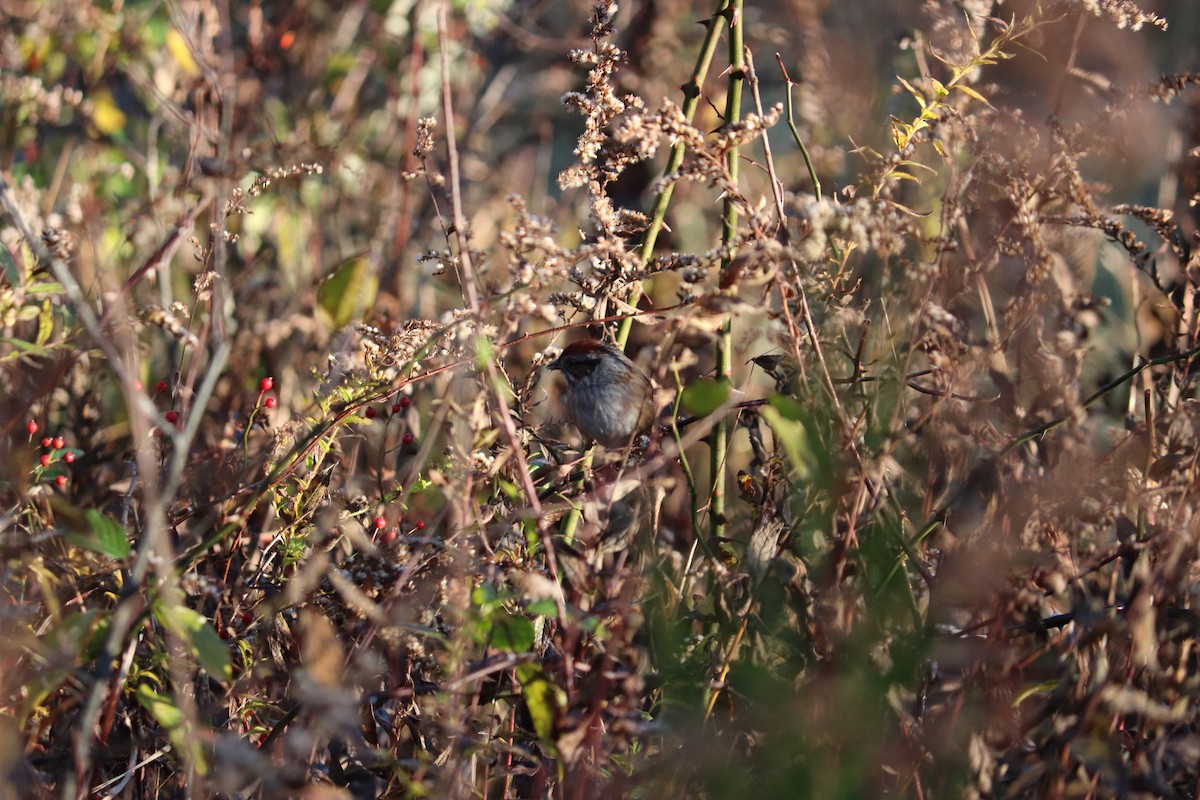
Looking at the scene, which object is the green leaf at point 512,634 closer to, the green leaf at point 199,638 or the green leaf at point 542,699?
the green leaf at point 542,699

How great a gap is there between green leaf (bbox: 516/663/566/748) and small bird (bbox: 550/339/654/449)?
1.22 metres

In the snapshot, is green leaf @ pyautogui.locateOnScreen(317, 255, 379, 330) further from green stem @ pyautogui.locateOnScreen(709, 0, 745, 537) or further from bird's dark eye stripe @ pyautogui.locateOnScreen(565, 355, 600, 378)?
green stem @ pyautogui.locateOnScreen(709, 0, 745, 537)

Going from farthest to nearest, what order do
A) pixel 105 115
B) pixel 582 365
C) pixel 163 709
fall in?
1. pixel 105 115
2. pixel 582 365
3. pixel 163 709

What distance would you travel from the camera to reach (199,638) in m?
1.64

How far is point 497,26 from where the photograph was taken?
6078mm

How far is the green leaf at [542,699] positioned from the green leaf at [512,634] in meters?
0.05

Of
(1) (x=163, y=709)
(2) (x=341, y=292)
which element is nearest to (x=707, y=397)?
(1) (x=163, y=709)

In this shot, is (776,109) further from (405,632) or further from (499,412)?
(405,632)

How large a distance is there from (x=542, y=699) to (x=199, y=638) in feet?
1.77

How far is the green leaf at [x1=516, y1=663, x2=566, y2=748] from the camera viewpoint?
1.68m

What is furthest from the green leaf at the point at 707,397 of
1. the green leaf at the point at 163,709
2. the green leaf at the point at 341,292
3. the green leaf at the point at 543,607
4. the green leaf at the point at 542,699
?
the green leaf at the point at 341,292

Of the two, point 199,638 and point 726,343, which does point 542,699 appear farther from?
point 726,343

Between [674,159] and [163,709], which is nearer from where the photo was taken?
[163,709]

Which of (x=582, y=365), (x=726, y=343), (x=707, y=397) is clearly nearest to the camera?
(x=707, y=397)
